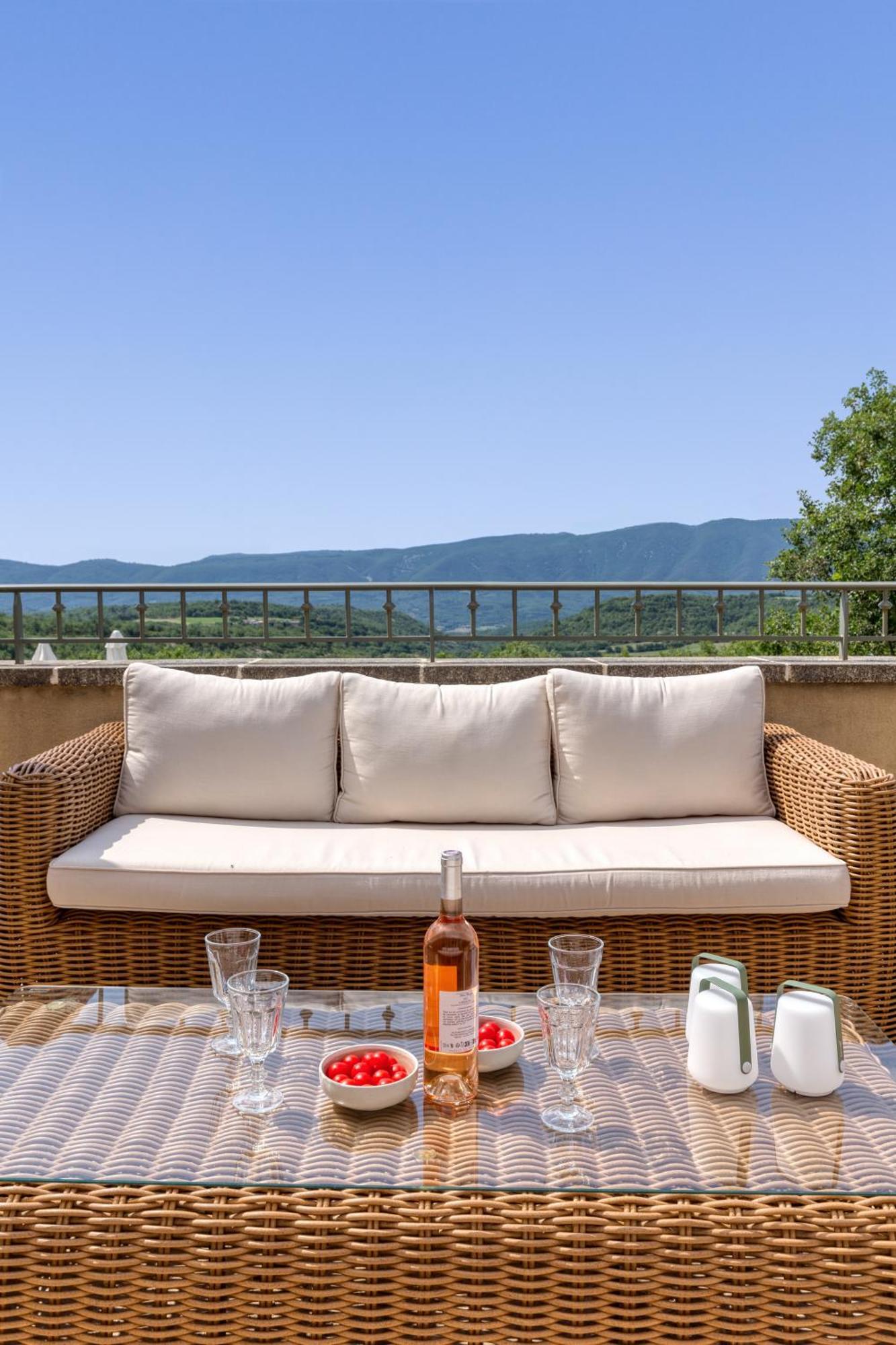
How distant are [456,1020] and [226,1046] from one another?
411 mm

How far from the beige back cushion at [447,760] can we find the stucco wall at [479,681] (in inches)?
29.9

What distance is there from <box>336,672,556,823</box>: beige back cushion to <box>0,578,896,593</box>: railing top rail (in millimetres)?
1125

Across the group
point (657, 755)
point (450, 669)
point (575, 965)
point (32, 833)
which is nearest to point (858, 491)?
point (450, 669)

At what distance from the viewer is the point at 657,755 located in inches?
107

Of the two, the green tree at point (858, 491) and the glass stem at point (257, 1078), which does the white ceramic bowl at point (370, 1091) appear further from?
the green tree at point (858, 491)

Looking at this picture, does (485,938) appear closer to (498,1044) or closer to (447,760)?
(447,760)

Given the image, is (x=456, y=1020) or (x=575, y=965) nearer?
(x=456, y=1020)

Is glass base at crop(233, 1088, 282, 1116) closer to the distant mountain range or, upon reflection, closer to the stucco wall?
the stucco wall

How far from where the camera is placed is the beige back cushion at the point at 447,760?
269 centimetres

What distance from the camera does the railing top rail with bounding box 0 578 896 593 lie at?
12.5ft

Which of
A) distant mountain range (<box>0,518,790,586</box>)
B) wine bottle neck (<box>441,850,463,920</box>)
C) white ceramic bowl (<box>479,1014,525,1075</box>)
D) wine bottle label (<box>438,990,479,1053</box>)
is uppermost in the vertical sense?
distant mountain range (<box>0,518,790,586</box>)

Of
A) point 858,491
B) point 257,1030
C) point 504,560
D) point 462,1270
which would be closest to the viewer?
point 462,1270

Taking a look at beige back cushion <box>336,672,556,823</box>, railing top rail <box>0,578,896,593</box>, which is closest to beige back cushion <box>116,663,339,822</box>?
beige back cushion <box>336,672,556,823</box>

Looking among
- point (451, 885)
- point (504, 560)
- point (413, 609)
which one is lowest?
point (451, 885)
